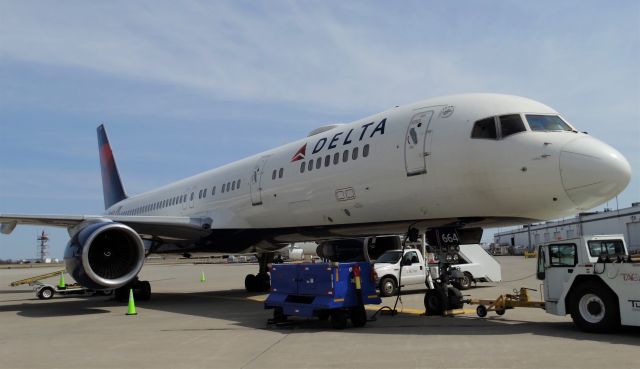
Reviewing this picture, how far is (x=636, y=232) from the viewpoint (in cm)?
5544

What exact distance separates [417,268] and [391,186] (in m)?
8.81

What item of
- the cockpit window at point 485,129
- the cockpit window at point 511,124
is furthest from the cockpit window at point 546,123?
the cockpit window at point 485,129

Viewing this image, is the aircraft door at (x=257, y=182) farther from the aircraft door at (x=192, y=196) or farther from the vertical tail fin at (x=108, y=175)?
the vertical tail fin at (x=108, y=175)

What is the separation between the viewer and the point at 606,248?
9945mm

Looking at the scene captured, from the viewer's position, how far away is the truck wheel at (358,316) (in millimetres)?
10242

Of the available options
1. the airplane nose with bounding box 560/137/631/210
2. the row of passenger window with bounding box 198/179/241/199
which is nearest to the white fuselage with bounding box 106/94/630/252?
the airplane nose with bounding box 560/137/631/210

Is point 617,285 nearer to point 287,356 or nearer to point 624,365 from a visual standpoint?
point 624,365

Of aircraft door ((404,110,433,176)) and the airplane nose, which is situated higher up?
aircraft door ((404,110,433,176))

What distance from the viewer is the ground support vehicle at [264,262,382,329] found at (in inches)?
399

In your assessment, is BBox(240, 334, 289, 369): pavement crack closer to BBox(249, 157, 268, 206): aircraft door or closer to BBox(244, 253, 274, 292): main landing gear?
BBox(249, 157, 268, 206): aircraft door

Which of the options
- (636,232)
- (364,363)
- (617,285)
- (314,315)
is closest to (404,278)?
(314,315)

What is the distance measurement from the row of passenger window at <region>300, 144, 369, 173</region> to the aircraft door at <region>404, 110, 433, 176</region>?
1.11 metres

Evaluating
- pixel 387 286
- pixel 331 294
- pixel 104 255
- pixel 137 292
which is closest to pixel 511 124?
pixel 331 294

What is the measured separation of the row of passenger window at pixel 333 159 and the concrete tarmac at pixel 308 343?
3340mm
